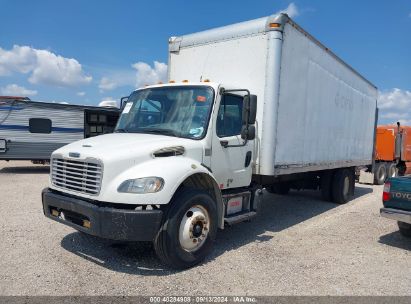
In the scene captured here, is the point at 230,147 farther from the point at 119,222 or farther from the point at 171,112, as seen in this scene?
the point at 119,222

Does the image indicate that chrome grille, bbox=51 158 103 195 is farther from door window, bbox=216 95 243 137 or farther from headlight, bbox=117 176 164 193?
door window, bbox=216 95 243 137

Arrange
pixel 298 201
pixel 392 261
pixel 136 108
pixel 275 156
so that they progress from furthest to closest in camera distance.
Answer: pixel 298 201 < pixel 275 156 < pixel 136 108 < pixel 392 261

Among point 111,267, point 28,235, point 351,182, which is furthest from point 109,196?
point 351,182

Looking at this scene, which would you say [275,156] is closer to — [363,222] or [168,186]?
[168,186]

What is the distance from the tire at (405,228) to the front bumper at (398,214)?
0.64m

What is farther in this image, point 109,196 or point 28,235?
point 28,235

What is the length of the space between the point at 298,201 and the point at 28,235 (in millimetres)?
7215

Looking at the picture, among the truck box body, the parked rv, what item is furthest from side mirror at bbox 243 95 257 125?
the parked rv

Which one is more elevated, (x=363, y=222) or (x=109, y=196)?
(x=109, y=196)

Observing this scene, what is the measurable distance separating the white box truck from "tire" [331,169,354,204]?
1659 mm

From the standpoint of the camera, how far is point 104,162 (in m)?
4.42

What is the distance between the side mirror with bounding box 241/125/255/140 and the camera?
562 centimetres

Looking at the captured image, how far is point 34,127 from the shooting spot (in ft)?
50.8

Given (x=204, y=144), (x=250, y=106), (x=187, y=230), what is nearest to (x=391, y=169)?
(x=250, y=106)
